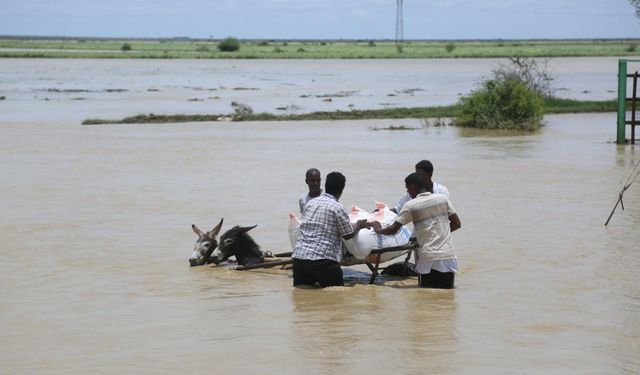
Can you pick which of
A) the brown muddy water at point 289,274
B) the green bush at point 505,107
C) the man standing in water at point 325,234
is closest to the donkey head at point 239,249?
the brown muddy water at point 289,274

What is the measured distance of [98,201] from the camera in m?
16.4

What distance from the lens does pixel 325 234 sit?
940 cm

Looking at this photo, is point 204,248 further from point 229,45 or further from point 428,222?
point 229,45

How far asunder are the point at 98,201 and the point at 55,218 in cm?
165

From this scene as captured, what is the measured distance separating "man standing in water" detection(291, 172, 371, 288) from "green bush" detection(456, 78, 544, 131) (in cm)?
1977

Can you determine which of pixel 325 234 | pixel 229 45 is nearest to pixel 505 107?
pixel 325 234

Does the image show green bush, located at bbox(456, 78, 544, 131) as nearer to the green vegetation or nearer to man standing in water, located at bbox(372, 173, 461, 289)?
the green vegetation

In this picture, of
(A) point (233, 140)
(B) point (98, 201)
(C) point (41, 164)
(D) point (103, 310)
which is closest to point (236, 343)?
(D) point (103, 310)

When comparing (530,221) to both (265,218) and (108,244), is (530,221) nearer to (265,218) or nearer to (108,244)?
(265,218)

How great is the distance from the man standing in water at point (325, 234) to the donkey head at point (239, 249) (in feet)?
3.85

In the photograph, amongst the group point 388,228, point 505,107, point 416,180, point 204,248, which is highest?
point 416,180

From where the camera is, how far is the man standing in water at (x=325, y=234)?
9.39 metres

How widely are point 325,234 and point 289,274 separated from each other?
1.52 meters

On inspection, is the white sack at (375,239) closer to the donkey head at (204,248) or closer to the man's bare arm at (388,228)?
the man's bare arm at (388,228)
